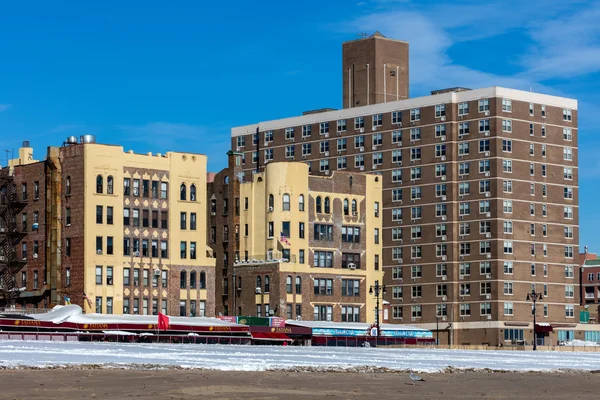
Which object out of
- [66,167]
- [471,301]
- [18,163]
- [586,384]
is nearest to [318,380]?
[586,384]

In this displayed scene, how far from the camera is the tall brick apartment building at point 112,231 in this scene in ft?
440

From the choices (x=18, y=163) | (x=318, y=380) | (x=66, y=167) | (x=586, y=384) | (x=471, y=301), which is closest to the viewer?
(x=318, y=380)

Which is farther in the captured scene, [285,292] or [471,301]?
[471,301]

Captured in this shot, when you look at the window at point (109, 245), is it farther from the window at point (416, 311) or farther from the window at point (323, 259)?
the window at point (416, 311)

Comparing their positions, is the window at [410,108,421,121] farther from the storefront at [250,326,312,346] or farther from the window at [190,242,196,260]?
the window at [190,242,196,260]

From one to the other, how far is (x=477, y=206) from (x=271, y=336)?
52305 mm

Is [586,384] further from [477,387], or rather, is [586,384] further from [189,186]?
[189,186]

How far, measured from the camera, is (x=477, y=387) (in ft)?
170

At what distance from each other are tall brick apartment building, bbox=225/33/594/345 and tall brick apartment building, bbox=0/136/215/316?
4921 cm

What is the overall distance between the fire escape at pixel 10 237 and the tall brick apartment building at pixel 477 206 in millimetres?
63896

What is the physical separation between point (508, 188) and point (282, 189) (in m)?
44.6

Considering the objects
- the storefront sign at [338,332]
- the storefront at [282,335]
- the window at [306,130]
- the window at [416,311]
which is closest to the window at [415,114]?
the window at [306,130]

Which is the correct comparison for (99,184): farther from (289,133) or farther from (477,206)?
(289,133)

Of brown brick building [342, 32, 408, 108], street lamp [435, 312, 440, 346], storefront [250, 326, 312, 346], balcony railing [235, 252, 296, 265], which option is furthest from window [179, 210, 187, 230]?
brown brick building [342, 32, 408, 108]
